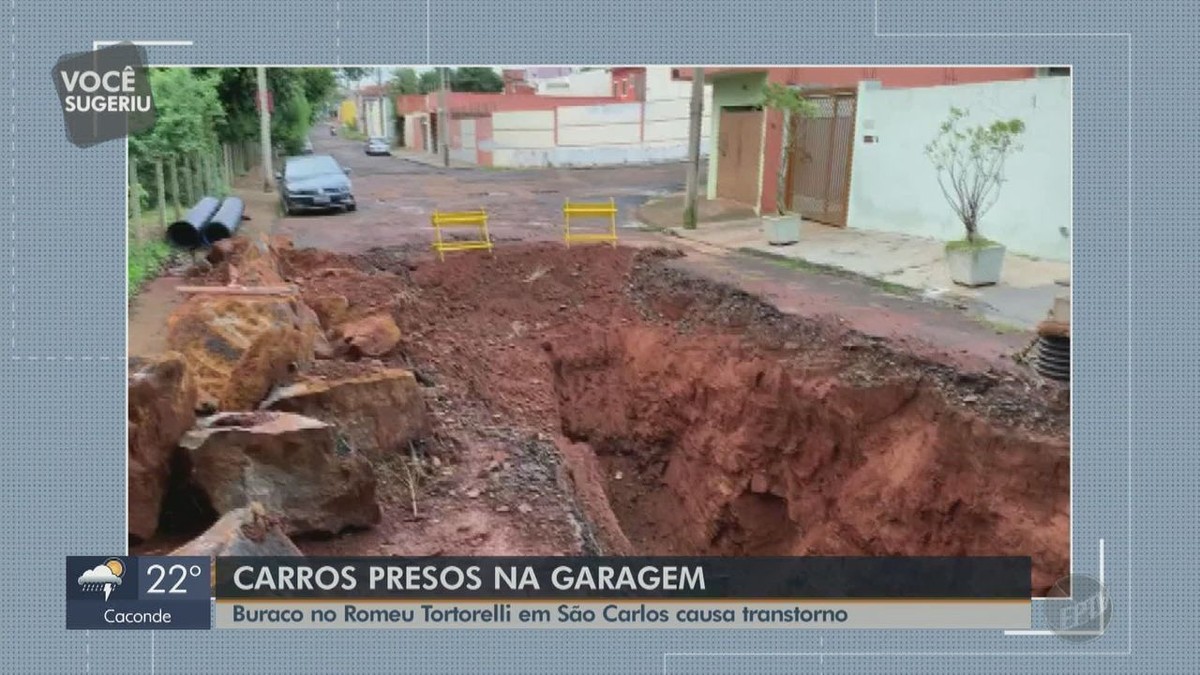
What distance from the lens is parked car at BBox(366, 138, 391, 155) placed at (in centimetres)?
1858

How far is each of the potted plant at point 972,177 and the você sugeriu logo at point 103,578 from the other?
29.5 ft

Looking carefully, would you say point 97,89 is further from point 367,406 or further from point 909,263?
point 909,263

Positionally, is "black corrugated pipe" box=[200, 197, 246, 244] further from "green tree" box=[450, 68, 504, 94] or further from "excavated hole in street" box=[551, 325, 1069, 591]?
"excavated hole in street" box=[551, 325, 1069, 591]

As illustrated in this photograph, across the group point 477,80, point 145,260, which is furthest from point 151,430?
point 477,80

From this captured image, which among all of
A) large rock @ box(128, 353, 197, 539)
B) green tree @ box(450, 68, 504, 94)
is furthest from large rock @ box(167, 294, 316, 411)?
green tree @ box(450, 68, 504, 94)

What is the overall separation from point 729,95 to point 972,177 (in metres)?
7.39

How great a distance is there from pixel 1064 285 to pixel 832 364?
110 inches

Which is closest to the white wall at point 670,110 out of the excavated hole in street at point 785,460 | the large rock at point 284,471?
the excavated hole in street at point 785,460

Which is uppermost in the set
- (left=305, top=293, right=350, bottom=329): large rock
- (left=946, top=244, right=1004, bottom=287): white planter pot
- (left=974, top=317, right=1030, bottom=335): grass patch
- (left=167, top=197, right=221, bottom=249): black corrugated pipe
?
(left=167, top=197, right=221, bottom=249): black corrugated pipe

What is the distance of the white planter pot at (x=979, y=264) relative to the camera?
10.4m

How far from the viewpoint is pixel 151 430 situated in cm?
530

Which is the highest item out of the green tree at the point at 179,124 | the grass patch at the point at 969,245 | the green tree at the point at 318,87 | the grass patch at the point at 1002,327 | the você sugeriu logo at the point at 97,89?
the green tree at the point at 318,87

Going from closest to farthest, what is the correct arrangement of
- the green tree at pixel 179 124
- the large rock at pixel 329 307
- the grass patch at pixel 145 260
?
the grass patch at pixel 145 260 < the green tree at pixel 179 124 < the large rock at pixel 329 307

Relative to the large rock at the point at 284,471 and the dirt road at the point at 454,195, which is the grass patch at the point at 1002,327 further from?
the dirt road at the point at 454,195
